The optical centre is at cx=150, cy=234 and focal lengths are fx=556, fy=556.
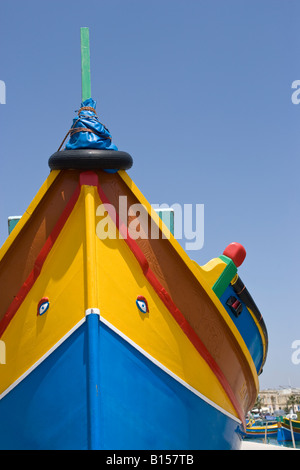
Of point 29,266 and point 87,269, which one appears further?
point 29,266

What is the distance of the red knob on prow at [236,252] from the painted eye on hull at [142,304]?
63.4 inches

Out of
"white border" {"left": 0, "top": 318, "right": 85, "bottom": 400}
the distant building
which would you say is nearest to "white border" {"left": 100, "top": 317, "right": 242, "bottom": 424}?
"white border" {"left": 0, "top": 318, "right": 85, "bottom": 400}

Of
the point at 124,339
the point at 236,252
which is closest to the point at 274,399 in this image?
the point at 236,252

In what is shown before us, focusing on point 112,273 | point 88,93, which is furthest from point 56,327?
point 88,93

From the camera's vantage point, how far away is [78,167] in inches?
236

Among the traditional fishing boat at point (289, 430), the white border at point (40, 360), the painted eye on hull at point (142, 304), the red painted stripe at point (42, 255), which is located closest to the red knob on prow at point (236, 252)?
the painted eye on hull at point (142, 304)

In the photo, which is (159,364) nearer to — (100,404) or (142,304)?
(142,304)

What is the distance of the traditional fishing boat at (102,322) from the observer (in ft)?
17.9

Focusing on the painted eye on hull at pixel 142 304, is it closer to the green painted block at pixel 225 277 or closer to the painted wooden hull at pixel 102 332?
the painted wooden hull at pixel 102 332

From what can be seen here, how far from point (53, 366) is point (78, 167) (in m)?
2.10

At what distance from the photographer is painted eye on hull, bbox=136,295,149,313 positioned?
5.89 meters

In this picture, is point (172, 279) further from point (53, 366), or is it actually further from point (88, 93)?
point (88, 93)

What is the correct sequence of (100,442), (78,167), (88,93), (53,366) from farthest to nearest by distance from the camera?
(88,93), (78,167), (53,366), (100,442)

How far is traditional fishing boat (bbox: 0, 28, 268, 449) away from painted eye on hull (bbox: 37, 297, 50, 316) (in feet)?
0.04
